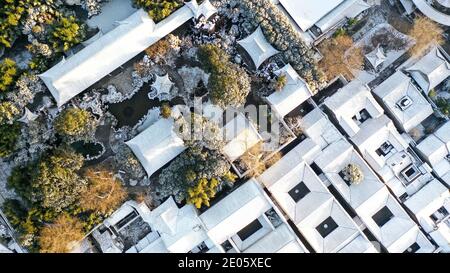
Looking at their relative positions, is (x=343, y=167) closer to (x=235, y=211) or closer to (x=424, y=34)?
(x=235, y=211)

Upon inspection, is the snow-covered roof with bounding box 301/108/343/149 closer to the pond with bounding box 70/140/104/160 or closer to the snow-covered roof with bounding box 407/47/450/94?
the snow-covered roof with bounding box 407/47/450/94

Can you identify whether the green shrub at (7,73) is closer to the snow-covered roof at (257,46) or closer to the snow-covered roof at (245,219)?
the snow-covered roof at (257,46)

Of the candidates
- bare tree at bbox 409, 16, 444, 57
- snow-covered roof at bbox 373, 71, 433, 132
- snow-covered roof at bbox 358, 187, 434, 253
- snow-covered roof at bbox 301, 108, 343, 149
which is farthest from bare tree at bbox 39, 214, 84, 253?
bare tree at bbox 409, 16, 444, 57

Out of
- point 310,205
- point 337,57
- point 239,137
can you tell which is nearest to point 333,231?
point 310,205

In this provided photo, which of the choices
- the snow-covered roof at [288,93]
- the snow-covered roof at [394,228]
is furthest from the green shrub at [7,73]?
the snow-covered roof at [394,228]

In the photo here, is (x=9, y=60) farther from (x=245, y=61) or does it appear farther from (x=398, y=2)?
(x=398, y=2)

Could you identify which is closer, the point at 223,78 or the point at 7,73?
the point at 7,73

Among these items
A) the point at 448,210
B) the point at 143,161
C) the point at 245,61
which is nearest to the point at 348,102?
the point at 245,61
